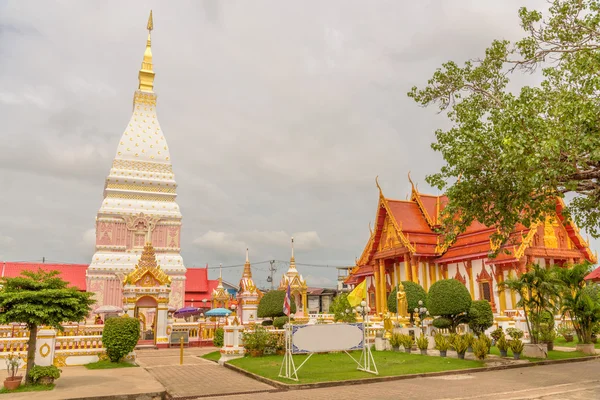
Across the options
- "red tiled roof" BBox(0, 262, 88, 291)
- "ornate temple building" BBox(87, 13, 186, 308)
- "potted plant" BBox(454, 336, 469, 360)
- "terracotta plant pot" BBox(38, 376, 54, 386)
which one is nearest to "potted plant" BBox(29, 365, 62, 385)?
"terracotta plant pot" BBox(38, 376, 54, 386)

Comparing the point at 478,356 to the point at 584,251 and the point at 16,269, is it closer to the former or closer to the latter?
the point at 584,251

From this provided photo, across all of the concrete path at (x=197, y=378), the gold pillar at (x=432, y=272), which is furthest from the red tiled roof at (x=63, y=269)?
the gold pillar at (x=432, y=272)

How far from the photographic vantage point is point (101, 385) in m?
11.7

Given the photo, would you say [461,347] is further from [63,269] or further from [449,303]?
[63,269]

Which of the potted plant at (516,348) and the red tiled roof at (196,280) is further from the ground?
the red tiled roof at (196,280)

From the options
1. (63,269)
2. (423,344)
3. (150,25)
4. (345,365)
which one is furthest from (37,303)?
(150,25)

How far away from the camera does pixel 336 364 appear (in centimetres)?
1497

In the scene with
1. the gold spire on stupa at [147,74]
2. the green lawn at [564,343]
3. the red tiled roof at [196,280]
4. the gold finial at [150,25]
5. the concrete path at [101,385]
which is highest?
the gold finial at [150,25]

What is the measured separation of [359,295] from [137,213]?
21145mm

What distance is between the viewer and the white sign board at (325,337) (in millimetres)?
11891

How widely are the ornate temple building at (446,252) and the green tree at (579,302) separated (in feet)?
14.7

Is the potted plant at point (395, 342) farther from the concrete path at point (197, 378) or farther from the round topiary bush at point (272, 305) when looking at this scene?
the round topiary bush at point (272, 305)

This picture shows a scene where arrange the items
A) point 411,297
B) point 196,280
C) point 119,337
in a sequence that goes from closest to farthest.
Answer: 1. point 119,337
2. point 411,297
3. point 196,280

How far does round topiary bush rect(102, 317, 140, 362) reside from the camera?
1656 centimetres
